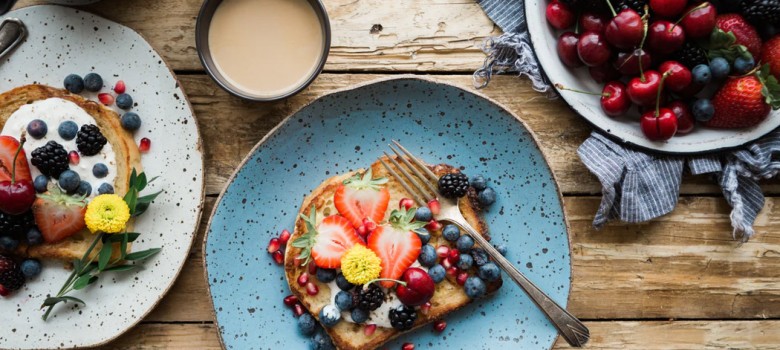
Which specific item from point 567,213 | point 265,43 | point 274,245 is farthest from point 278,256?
point 567,213

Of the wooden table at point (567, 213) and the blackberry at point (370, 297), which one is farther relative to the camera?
the wooden table at point (567, 213)

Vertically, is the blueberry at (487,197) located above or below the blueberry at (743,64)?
below

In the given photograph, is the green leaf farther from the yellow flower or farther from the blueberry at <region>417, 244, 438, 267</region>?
the blueberry at <region>417, 244, 438, 267</region>

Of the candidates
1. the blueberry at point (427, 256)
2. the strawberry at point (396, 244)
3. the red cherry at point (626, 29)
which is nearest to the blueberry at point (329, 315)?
the strawberry at point (396, 244)

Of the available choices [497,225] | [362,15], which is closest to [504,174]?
[497,225]

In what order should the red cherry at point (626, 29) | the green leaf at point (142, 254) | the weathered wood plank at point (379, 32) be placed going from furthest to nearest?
the weathered wood plank at point (379, 32), the green leaf at point (142, 254), the red cherry at point (626, 29)

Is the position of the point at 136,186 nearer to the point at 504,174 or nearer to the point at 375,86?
the point at 375,86

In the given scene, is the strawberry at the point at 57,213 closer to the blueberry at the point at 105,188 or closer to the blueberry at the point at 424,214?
the blueberry at the point at 105,188
